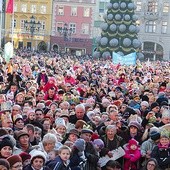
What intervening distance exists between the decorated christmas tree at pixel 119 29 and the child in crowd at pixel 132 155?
34.7m

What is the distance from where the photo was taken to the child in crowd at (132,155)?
30.6ft

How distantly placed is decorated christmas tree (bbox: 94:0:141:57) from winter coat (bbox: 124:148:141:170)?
114ft

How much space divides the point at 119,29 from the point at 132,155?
3556 centimetres

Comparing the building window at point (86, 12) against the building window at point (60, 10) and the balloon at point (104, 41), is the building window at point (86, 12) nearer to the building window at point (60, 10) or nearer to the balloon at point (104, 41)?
the building window at point (60, 10)

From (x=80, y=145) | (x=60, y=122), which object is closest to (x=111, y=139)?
(x=60, y=122)

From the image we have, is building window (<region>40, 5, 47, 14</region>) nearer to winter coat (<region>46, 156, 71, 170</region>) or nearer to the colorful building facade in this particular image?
the colorful building facade

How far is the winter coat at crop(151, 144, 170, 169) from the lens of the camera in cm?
875

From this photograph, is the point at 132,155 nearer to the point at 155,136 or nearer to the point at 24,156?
the point at 155,136

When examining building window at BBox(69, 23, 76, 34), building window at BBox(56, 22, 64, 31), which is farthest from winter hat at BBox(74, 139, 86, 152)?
building window at BBox(69, 23, 76, 34)

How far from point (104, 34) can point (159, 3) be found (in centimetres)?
3316

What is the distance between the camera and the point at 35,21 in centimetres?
7775

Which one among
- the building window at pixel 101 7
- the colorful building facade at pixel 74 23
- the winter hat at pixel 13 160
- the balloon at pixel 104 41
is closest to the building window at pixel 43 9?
the colorful building facade at pixel 74 23

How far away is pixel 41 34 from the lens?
3083 inches

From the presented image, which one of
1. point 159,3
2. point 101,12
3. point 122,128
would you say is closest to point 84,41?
point 101,12
